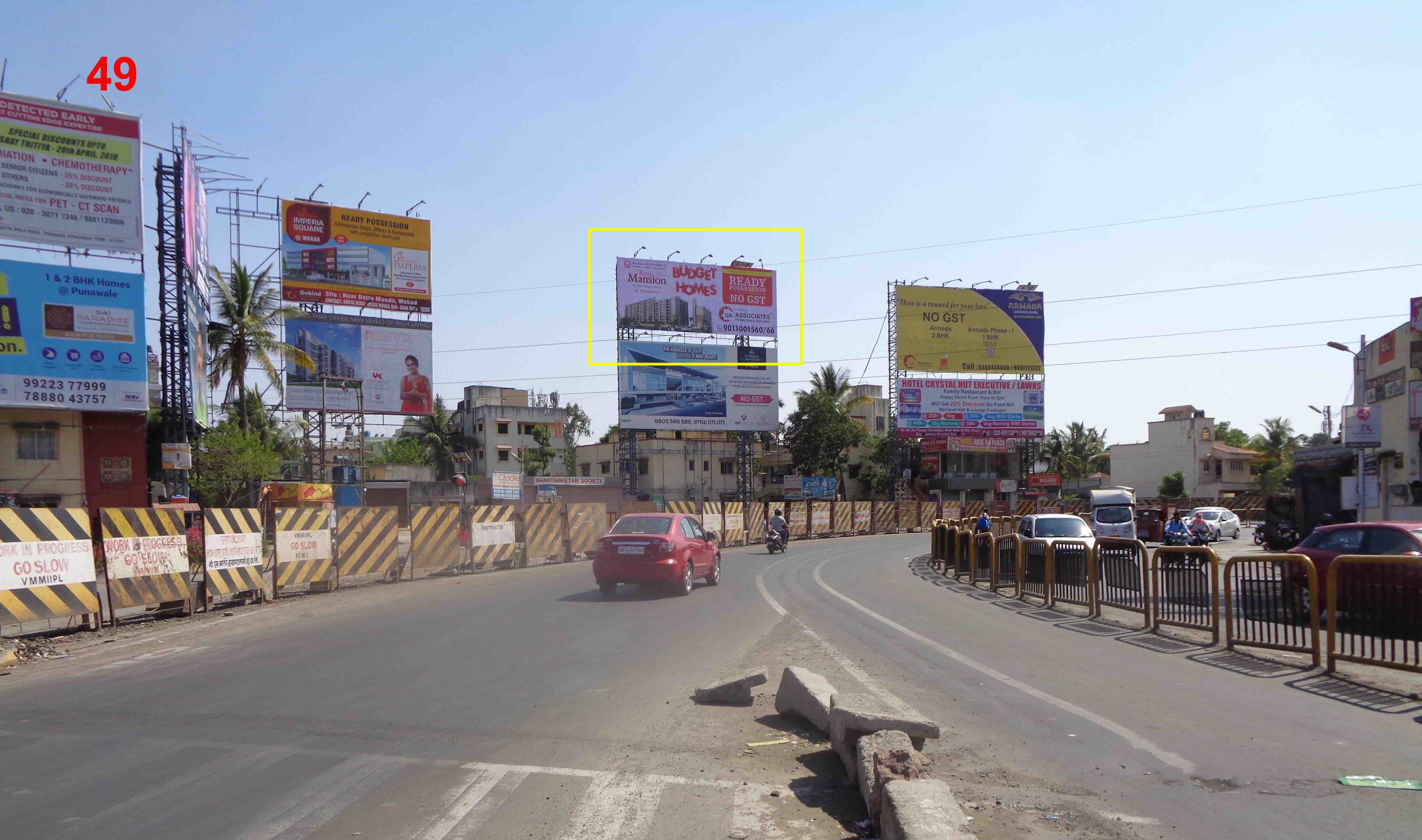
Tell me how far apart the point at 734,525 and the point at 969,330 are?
84.3 ft

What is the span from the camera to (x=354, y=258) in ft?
160

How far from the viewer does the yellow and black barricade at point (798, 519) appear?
4922 cm

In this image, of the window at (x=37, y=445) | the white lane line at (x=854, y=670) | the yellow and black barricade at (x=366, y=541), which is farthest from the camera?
the window at (x=37, y=445)

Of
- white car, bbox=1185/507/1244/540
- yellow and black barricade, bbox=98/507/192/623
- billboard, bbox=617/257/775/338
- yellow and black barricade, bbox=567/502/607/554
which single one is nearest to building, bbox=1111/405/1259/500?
white car, bbox=1185/507/1244/540

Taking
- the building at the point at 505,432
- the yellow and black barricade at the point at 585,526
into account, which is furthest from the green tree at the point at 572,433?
the yellow and black barricade at the point at 585,526

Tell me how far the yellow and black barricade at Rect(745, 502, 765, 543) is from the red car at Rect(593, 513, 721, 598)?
26.7m

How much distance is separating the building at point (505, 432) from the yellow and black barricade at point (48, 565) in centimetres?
5778

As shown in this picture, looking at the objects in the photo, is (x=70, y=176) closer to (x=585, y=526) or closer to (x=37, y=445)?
(x=37, y=445)

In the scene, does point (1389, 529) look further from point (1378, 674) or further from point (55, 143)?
point (55, 143)

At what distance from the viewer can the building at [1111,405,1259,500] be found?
76.2 meters

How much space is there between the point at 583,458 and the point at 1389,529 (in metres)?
69.1

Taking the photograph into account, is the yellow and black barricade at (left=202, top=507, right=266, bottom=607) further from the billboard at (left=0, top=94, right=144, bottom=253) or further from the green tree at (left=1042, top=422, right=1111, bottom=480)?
the green tree at (left=1042, top=422, right=1111, bottom=480)

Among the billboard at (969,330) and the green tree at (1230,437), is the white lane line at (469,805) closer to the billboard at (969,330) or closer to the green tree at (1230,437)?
the billboard at (969,330)

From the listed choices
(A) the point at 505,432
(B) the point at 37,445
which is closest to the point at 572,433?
(A) the point at 505,432
